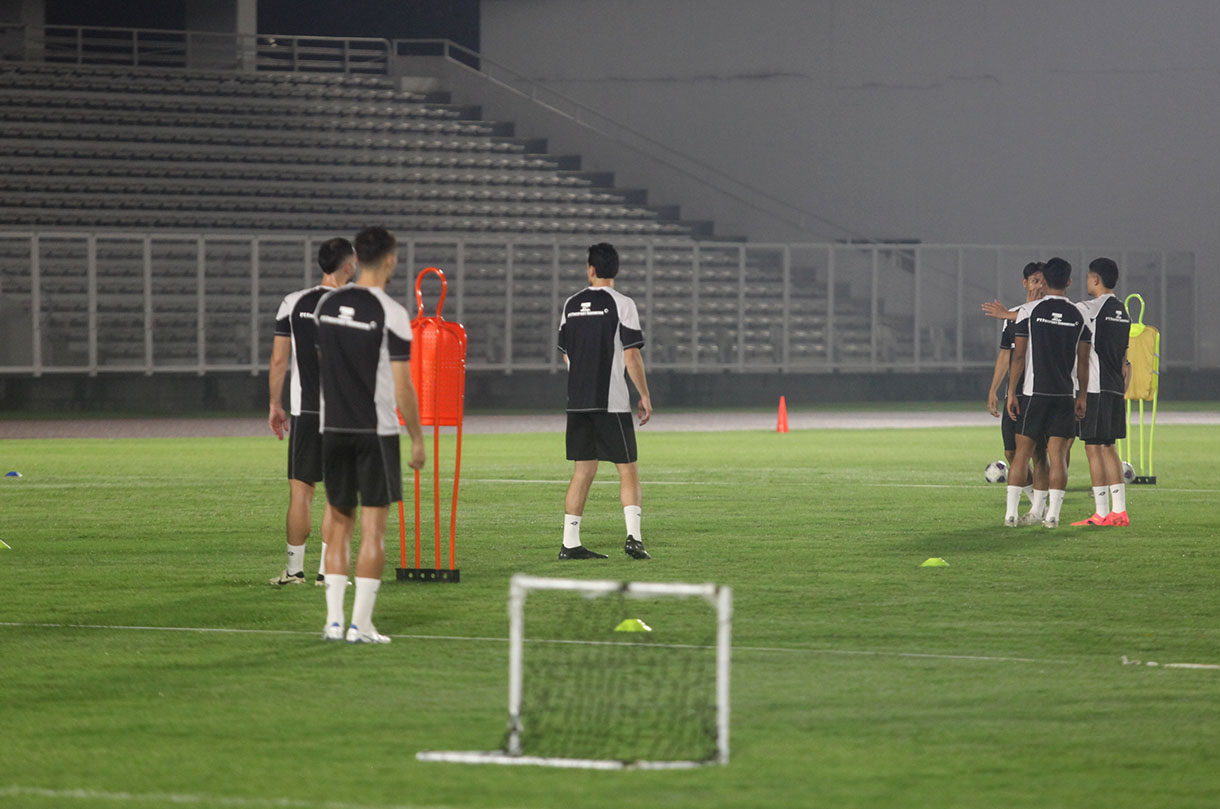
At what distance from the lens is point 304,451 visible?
9.27 m

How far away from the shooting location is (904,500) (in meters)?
14.9

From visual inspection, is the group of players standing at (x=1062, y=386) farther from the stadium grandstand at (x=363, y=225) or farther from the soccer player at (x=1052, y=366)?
the stadium grandstand at (x=363, y=225)

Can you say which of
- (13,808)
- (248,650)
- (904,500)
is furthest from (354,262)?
(904,500)

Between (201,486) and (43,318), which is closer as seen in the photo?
(201,486)

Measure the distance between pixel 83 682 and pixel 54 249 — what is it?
77.9 ft

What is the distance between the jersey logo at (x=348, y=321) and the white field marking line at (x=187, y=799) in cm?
297

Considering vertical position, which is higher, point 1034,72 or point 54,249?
point 1034,72

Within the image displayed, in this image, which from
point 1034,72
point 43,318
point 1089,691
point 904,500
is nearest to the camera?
point 1089,691

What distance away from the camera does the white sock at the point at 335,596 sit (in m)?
7.68

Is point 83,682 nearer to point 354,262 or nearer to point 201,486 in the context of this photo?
point 354,262

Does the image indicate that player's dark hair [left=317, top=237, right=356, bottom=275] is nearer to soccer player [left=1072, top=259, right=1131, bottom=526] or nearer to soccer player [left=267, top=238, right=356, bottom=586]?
soccer player [left=267, top=238, right=356, bottom=586]

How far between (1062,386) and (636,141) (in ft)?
87.9

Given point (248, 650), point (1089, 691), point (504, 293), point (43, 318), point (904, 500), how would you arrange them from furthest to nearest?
point (504, 293)
point (43, 318)
point (904, 500)
point (248, 650)
point (1089, 691)

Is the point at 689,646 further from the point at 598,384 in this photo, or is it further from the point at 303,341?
the point at 598,384
